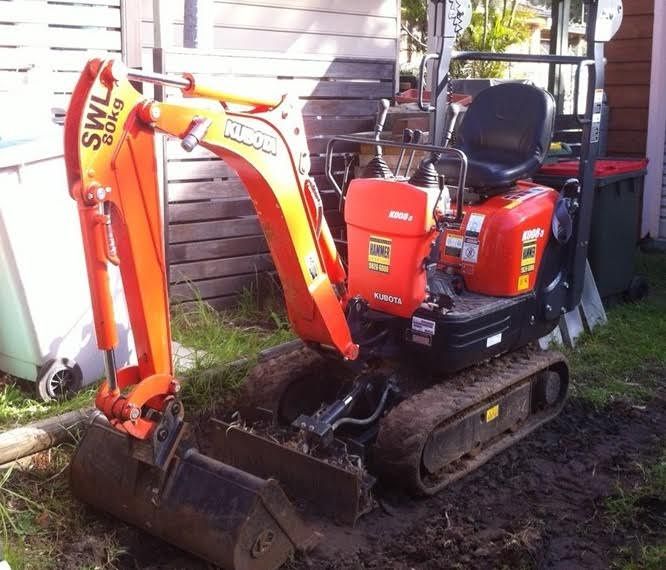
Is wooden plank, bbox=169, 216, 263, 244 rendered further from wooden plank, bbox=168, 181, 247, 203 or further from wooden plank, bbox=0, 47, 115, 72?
wooden plank, bbox=0, 47, 115, 72

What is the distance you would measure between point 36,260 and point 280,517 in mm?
1754

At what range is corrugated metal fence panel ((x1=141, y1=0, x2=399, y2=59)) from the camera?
7316mm

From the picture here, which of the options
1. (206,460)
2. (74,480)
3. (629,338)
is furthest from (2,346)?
(629,338)

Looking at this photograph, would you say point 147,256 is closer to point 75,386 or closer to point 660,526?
point 75,386

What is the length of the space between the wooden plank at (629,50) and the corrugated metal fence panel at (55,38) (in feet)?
17.9

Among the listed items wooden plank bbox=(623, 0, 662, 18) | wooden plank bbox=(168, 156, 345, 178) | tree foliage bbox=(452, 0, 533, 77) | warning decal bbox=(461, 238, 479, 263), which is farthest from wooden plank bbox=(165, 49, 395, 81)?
tree foliage bbox=(452, 0, 533, 77)

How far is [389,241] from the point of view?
13.6 ft

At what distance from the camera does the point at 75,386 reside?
14.6 feet

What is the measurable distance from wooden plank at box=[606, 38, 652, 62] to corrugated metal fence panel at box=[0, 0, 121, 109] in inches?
215

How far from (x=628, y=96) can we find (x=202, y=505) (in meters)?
6.93

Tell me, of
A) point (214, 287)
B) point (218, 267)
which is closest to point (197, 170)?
point (218, 267)

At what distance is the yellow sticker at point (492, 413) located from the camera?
4354 millimetres

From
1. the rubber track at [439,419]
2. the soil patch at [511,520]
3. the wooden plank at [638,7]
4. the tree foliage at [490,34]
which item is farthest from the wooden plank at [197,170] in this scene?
the tree foliage at [490,34]

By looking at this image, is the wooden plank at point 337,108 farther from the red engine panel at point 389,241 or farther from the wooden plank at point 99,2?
the red engine panel at point 389,241
